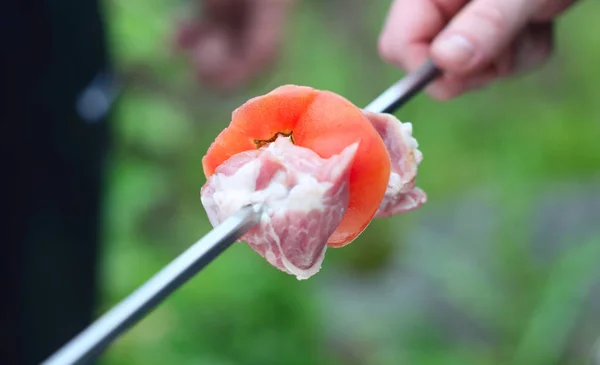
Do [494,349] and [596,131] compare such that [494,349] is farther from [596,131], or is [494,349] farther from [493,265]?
[596,131]

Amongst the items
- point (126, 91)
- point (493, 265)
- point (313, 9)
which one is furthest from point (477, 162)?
point (126, 91)

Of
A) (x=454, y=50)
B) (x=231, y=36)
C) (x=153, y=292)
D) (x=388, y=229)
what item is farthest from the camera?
(x=388, y=229)

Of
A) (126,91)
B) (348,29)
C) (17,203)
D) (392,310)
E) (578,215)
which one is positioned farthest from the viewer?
(348,29)

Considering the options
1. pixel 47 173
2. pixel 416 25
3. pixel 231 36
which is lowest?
pixel 416 25

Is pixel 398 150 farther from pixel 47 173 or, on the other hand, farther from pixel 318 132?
pixel 47 173

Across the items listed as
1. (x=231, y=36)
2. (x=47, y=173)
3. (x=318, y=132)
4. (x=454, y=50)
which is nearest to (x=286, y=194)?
(x=318, y=132)

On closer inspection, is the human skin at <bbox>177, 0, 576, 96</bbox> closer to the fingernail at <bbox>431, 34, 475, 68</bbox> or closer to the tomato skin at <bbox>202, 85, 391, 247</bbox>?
the fingernail at <bbox>431, 34, 475, 68</bbox>
